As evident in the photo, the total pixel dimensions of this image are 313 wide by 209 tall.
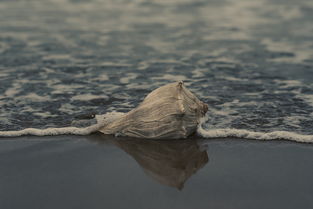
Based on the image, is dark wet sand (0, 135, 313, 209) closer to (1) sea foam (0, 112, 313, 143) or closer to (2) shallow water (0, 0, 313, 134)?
(1) sea foam (0, 112, 313, 143)

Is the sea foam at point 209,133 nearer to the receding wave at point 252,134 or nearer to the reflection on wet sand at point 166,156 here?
the receding wave at point 252,134

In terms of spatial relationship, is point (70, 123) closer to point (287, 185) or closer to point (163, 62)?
point (287, 185)

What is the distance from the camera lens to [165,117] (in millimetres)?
5648

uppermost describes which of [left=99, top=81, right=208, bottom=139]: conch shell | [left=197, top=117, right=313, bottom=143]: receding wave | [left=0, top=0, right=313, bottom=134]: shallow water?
[left=99, top=81, right=208, bottom=139]: conch shell

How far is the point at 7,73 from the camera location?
29.8 ft

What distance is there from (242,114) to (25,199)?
345cm

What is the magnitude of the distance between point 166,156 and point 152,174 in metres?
0.51

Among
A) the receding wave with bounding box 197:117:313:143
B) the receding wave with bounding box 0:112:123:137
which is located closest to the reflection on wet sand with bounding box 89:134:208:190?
the receding wave with bounding box 0:112:123:137

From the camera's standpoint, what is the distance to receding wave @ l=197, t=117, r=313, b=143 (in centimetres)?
581

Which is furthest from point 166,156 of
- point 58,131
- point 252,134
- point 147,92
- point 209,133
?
point 147,92

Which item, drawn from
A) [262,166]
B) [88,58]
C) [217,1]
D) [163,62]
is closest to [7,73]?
[88,58]

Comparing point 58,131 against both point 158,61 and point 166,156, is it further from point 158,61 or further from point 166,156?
point 158,61

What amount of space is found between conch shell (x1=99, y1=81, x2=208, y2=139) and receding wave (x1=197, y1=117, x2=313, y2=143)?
21cm

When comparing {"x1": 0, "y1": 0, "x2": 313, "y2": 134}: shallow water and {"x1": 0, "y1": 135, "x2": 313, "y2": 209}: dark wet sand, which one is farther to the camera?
{"x1": 0, "y1": 0, "x2": 313, "y2": 134}: shallow water
